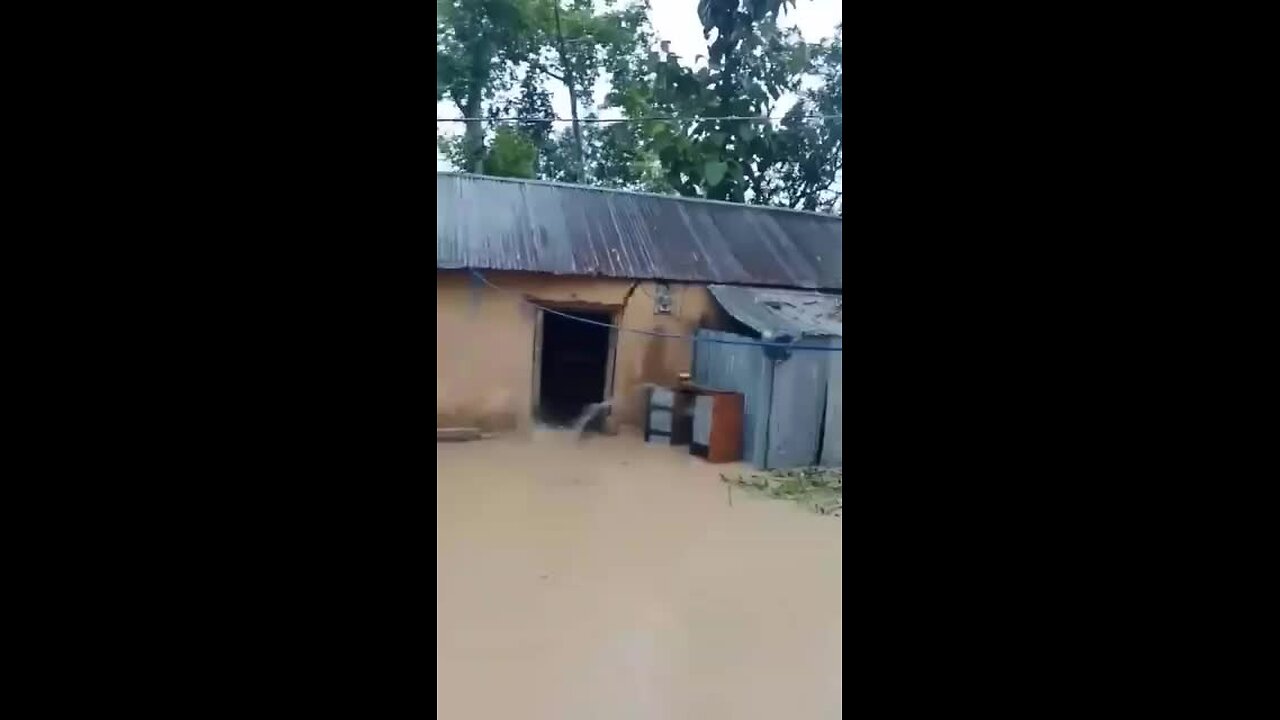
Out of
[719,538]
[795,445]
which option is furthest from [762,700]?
[795,445]

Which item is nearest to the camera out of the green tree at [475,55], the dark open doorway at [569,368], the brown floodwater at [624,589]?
the green tree at [475,55]

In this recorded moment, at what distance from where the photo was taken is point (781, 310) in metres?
1.73

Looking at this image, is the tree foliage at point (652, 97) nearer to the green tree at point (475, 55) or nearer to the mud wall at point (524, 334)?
the green tree at point (475, 55)

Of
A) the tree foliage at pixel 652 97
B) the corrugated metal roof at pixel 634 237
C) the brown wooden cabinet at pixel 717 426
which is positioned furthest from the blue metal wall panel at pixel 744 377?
the tree foliage at pixel 652 97

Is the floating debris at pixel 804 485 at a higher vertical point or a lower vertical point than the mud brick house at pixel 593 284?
lower

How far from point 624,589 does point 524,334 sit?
55cm

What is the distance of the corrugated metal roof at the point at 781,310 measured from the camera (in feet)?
5.36

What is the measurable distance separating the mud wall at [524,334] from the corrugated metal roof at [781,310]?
1.6 inches

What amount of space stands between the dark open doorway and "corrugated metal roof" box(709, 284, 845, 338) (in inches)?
11.0

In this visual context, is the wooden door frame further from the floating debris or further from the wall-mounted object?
the floating debris

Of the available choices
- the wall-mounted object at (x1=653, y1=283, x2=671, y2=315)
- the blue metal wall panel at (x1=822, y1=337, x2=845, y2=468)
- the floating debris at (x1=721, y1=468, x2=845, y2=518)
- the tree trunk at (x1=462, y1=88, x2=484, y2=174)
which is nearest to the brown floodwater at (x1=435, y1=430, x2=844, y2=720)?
the floating debris at (x1=721, y1=468, x2=845, y2=518)
